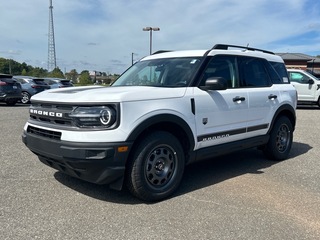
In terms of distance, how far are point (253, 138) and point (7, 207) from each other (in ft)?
12.1

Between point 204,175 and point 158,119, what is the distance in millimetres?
1665

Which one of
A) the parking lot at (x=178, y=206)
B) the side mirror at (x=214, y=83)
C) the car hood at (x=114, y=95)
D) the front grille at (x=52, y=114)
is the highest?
the side mirror at (x=214, y=83)

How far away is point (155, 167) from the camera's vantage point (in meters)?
→ 3.90

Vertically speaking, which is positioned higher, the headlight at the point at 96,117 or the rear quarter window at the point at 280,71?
the rear quarter window at the point at 280,71

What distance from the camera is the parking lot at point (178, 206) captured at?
3.15m

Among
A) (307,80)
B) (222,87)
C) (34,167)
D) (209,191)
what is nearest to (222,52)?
(222,87)

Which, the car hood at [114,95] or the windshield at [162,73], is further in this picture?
the windshield at [162,73]

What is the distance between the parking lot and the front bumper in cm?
40

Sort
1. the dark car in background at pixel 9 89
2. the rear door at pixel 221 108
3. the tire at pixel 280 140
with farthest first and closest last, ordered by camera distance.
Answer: the dark car in background at pixel 9 89 → the tire at pixel 280 140 → the rear door at pixel 221 108

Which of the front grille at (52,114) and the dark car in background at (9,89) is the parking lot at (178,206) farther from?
the dark car in background at (9,89)

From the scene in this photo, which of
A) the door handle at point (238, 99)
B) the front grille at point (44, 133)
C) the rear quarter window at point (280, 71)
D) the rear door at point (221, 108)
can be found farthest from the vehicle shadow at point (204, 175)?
the rear quarter window at point (280, 71)

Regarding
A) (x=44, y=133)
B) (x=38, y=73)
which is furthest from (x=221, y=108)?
(x=38, y=73)

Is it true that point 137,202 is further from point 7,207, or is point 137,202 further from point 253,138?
point 253,138

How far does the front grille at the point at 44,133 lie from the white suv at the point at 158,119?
1 centimetres
